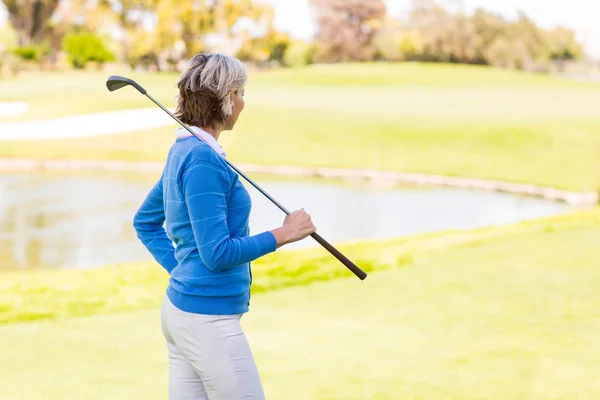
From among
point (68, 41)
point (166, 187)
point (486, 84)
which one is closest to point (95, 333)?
point (166, 187)

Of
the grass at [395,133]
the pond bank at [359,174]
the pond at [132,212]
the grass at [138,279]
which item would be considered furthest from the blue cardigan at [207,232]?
the grass at [395,133]

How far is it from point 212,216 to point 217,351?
0.41m

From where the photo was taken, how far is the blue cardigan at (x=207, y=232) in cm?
237

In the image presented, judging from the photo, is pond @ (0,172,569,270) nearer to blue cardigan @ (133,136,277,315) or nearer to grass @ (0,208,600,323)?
grass @ (0,208,600,323)

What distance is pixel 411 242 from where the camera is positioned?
8648 millimetres

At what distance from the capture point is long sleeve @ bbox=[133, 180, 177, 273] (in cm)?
280

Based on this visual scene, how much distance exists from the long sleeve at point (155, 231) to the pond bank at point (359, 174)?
14.8m

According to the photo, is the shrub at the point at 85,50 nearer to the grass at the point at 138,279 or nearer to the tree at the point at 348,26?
the tree at the point at 348,26

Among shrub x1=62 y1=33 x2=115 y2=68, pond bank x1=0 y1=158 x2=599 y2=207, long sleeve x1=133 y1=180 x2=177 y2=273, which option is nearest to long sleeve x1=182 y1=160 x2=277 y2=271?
long sleeve x1=133 y1=180 x2=177 y2=273

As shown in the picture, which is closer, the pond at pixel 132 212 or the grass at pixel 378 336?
the grass at pixel 378 336

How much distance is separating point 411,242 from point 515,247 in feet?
3.13

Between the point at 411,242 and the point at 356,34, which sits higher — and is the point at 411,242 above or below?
above

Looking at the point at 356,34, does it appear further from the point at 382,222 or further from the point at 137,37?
the point at 382,222

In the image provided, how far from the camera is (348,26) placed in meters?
77.6
